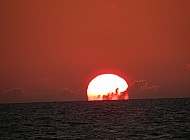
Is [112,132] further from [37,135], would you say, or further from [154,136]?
[37,135]

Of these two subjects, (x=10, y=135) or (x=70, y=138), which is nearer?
(x=70, y=138)

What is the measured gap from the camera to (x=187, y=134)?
44969 millimetres

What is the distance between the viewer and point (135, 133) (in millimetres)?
46844

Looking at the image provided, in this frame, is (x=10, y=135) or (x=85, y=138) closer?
(x=85, y=138)

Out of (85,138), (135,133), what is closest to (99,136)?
(85,138)

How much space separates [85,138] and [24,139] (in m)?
7.64

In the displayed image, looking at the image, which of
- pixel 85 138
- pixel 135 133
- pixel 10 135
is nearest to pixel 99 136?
pixel 85 138

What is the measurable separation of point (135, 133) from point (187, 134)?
22.3ft

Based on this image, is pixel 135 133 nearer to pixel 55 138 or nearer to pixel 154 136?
pixel 154 136

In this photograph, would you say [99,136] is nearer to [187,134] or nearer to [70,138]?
[70,138]

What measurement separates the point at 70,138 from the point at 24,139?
575 centimetres

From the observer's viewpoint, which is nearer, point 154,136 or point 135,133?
point 154,136

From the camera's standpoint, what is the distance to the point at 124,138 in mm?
42406

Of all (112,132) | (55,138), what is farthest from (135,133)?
(55,138)
